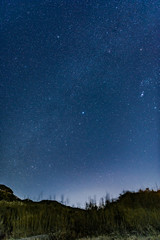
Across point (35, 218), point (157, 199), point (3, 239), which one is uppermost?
point (157, 199)

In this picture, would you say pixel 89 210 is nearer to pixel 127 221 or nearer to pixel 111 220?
pixel 111 220

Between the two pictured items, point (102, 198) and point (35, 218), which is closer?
point (35, 218)

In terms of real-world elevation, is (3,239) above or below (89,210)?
below

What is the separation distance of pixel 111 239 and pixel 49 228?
4418 millimetres

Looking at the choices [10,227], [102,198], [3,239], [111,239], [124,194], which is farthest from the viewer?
[124,194]

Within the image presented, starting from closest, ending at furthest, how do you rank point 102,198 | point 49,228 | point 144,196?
1. point 49,228
2. point 102,198
3. point 144,196

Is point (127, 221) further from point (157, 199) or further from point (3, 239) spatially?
point (157, 199)

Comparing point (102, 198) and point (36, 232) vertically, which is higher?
point (102, 198)

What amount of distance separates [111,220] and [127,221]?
0.94m

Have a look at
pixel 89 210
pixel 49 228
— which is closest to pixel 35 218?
pixel 49 228

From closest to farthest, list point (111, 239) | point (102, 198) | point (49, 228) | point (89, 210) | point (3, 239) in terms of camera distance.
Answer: point (111, 239)
point (3, 239)
point (49, 228)
point (89, 210)
point (102, 198)

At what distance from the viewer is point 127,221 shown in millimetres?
8062

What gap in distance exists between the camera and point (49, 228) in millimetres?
8648

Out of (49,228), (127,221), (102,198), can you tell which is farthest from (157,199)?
(49,228)
